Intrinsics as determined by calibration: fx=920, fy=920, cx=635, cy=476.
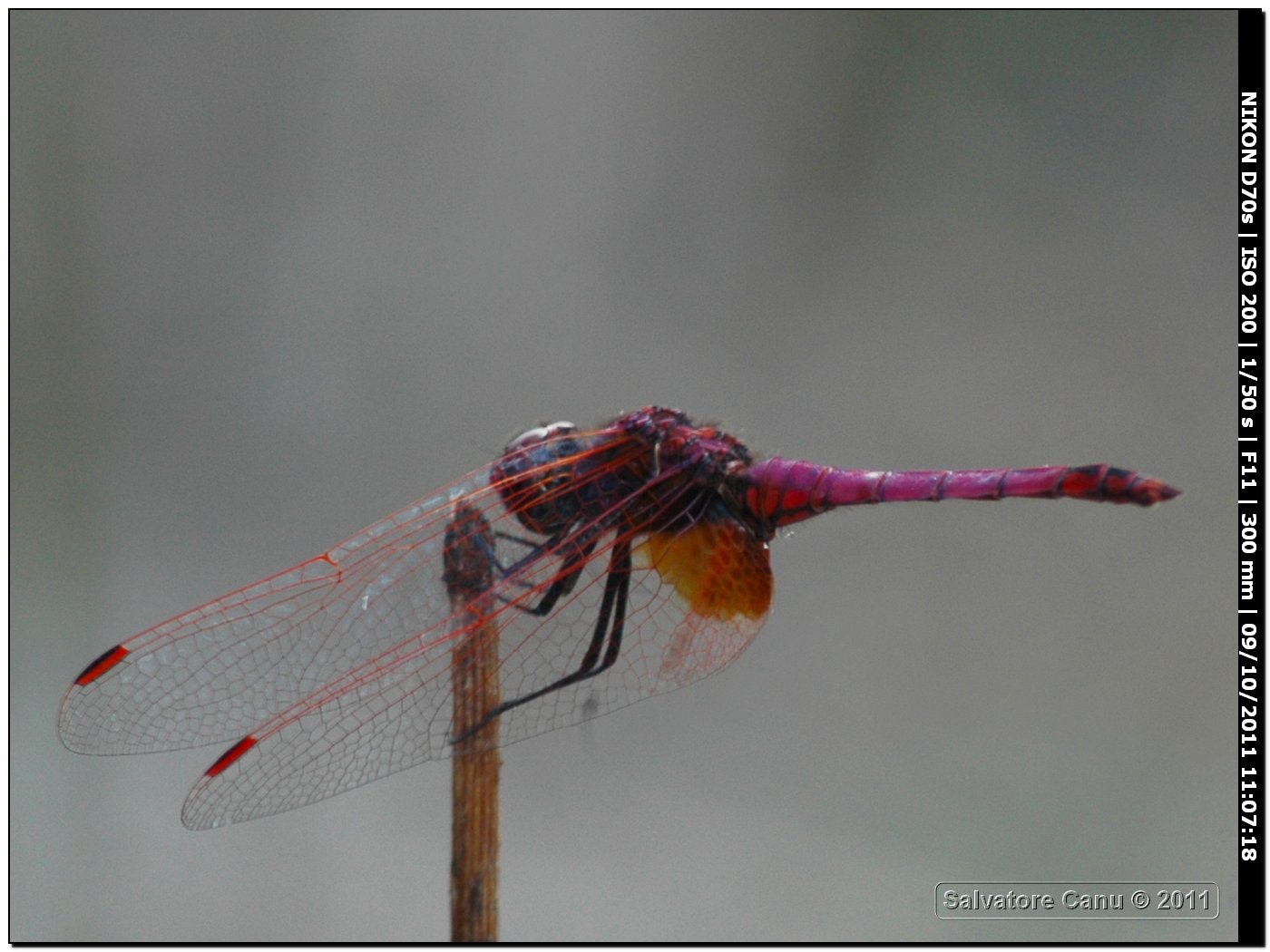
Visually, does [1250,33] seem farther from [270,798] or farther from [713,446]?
[270,798]

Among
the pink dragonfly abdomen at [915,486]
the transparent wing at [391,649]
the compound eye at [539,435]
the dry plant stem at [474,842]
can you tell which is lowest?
the dry plant stem at [474,842]

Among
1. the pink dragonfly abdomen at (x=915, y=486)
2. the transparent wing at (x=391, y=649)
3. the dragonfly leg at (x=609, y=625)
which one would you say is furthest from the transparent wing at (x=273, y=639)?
the pink dragonfly abdomen at (x=915, y=486)

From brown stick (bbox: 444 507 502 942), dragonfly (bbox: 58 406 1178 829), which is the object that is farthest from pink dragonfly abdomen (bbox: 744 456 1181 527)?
brown stick (bbox: 444 507 502 942)

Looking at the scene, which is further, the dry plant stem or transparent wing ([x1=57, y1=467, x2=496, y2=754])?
transparent wing ([x1=57, y1=467, x2=496, y2=754])

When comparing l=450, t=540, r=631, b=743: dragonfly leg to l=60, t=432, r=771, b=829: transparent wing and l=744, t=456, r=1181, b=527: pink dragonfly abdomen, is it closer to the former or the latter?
l=60, t=432, r=771, b=829: transparent wing

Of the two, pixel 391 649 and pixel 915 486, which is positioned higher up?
pixel 915 486

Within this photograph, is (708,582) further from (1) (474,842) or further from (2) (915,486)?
(1) (474,842)

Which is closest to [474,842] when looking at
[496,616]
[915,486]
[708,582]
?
[496,616]

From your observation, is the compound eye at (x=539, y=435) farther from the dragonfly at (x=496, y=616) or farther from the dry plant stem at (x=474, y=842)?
the dry plant stem at (x=474, y=842)
